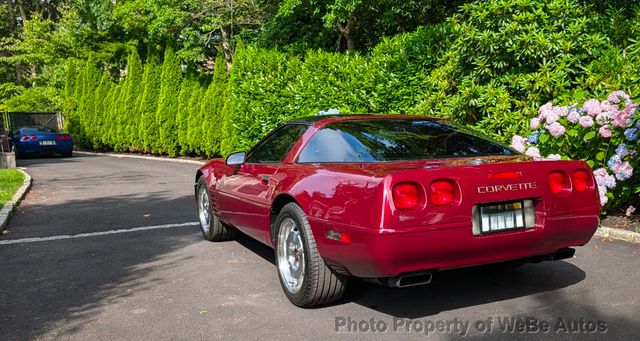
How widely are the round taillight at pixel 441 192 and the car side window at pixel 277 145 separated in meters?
1.64

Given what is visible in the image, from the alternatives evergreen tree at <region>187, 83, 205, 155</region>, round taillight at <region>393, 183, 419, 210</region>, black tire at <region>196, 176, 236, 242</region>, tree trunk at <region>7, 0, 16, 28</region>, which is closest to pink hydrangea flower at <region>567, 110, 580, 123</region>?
round taillight at <region>393, 183, 419, 210</region>

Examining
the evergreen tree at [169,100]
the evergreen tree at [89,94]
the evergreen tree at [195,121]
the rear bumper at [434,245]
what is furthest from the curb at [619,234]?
the evergreen tree at [89,94]

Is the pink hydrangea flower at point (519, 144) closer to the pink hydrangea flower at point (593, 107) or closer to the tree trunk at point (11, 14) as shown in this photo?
the pink hydrangea flower at point (593, 107)

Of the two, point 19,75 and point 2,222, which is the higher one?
point 19,75

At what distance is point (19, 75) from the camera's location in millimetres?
47406

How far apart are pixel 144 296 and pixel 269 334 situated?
1363mm

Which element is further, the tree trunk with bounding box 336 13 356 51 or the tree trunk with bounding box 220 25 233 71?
the tree trunk with bounding box 220 25 233 71

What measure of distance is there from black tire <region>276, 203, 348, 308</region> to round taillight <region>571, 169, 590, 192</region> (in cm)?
170

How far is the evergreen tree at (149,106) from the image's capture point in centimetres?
2378

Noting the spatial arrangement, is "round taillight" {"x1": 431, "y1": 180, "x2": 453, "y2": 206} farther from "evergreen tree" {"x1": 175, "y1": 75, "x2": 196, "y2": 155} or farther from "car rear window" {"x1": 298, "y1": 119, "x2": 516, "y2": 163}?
"evergreen tree" {"x1": 175, "y1": 75, "x2": 196, "y2": 155}

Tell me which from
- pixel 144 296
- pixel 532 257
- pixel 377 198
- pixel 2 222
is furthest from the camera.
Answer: pixel 2 222

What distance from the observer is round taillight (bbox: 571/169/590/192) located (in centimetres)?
375

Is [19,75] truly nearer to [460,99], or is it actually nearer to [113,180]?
[113,180]

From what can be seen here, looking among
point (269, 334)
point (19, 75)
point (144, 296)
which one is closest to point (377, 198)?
point (269, 334)
